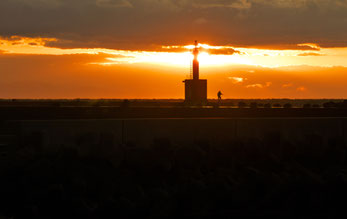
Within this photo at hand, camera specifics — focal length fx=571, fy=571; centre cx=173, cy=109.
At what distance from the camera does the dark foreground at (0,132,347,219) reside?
17.3 metres

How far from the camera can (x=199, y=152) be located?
69.7 feet

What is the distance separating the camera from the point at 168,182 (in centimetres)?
1973

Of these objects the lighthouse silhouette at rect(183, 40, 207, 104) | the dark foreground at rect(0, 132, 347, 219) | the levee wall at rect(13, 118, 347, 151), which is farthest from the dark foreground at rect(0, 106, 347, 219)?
the lighthouse silhouette at rect(183, 40, 207, 104)

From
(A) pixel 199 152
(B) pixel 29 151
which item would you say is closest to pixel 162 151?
(A) pixel 199 152

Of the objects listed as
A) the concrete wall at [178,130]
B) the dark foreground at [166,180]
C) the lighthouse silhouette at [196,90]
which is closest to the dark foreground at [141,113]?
the concrete wall at [178,130]

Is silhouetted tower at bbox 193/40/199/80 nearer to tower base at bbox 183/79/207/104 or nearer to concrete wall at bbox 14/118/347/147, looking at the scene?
tower base at bbox 183/79/207/104

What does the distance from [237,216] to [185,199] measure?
179 centimetres

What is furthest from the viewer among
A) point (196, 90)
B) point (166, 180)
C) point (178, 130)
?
point (196, 90)

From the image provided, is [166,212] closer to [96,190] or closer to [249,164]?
[96,190]

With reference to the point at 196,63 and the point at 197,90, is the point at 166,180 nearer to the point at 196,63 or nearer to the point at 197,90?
the point at 197,90

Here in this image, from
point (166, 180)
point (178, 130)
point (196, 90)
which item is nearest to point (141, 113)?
point (178, 130)

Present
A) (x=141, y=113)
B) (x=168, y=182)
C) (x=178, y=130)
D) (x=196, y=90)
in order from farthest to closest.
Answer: (x=196, y=90)
(x=141, y=113)
(x=178, y=130)
(x=168, y=182)

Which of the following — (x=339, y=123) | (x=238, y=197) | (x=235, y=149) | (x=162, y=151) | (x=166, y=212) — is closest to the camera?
(x=166, y=212)

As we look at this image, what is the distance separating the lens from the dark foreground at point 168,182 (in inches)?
680
